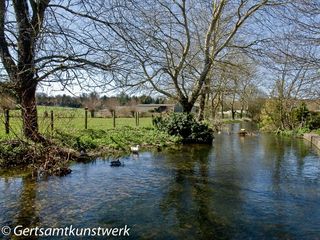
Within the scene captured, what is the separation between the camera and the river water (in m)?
6.43

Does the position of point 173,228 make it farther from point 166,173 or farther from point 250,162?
point 250,162

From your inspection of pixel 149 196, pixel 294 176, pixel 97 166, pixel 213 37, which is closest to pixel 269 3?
pixel 213 37

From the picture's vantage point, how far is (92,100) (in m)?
28.2

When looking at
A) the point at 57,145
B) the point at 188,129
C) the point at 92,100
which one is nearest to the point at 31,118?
the point at 57,145

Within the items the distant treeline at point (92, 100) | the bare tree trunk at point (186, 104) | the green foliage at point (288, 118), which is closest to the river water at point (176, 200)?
the distant treeline at point (92, 100)

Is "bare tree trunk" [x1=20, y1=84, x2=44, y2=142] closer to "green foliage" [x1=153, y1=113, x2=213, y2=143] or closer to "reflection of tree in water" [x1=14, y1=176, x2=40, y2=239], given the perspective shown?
"reflection of tree in water" [x1=14, y1=176, x2=40, y2=239]

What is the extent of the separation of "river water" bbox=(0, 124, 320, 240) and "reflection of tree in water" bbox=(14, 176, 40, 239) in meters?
0.02

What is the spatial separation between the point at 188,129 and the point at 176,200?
13256mm

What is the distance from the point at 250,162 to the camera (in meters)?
13.7

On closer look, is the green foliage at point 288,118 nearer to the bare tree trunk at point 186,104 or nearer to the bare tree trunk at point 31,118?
the bare tree trunk at point 186,104

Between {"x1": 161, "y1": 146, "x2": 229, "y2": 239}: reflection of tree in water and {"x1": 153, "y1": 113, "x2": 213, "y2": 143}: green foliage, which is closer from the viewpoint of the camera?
{"x1": 161, "y1": 146, "x2": 229, "y2": 239}: reflection of tree in water

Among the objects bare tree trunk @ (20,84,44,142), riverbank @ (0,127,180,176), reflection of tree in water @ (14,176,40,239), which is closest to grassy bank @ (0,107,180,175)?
riverbank @ (0,127,180,176)

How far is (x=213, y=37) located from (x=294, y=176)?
14.7 metres

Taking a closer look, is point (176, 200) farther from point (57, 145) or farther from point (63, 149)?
point (57, 145)
